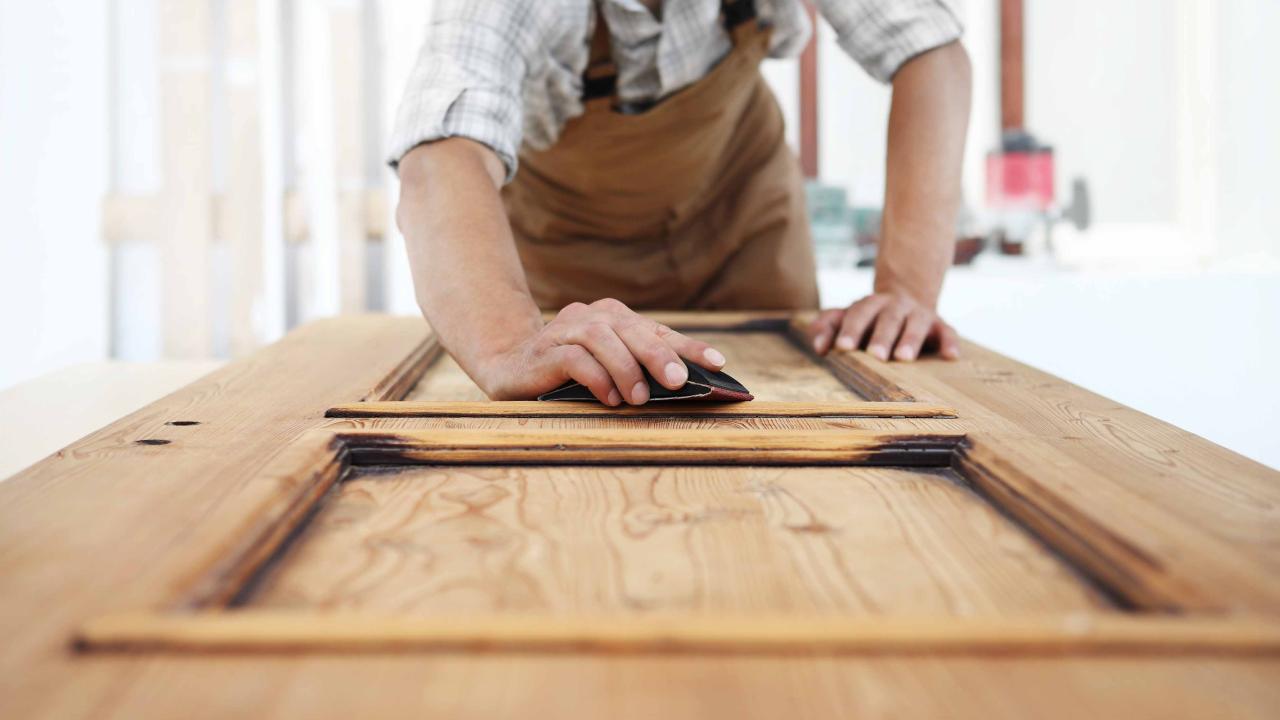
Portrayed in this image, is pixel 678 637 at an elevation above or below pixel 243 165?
below

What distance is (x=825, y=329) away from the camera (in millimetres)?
1153

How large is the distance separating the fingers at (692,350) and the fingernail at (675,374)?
0.11 feet

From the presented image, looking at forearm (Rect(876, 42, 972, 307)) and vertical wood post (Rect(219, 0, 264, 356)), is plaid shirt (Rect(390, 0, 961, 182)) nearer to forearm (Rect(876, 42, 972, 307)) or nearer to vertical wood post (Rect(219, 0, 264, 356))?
forearm (Rect(876, 42, 972, 307))

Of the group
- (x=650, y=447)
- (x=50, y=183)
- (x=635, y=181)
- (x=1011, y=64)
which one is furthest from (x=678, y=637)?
(x=1011, y=64)

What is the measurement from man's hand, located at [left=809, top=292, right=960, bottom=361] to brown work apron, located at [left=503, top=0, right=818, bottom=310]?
516 mm

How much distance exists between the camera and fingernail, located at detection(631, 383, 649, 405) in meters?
0.77

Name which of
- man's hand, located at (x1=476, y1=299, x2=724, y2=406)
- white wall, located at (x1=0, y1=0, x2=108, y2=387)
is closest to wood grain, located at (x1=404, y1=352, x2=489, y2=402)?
man's hand, located at (x1=476, y1=299, x2=724, y2=406)

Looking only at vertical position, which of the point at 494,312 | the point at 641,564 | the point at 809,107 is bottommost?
the point at 641,564

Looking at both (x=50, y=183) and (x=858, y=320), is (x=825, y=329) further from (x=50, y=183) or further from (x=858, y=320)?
(x=50, y=183)

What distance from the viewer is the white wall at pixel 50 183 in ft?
6.71

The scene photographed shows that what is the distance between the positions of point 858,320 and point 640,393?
1.45ft

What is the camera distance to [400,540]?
0.53 meters

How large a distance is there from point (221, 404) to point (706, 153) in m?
0.95

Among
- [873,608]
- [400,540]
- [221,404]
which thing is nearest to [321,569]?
[400,540]
